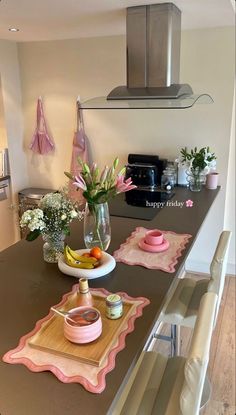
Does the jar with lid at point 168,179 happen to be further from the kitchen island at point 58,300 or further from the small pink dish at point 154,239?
the small pink dish at point 154,239

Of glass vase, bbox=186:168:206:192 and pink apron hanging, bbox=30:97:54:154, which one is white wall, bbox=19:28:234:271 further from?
glass vase, bbox=186:168:206:192

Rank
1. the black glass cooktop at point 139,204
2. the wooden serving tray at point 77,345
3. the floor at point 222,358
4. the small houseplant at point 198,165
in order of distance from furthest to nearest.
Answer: the small houseplant at point 198,165 → the black glass cooktop at point 139,204 → the floor at point 222,358 → the wooden serving tray at point 77,345

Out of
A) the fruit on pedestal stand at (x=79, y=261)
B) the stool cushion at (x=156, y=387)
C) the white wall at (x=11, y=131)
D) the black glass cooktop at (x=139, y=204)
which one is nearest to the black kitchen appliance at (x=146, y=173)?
the black glass cooktop at (x=139, y=204)

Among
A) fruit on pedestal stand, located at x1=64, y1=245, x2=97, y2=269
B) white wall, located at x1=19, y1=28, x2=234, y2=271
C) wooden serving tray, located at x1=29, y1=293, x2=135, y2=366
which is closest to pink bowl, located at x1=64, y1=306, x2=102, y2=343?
wooden serving tray, located at x1=29, y1=293, x2=135, y2=366

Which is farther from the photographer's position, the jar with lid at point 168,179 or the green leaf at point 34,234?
the jar with lid at point 168,179

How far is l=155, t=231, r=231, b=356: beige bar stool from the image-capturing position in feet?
5.52

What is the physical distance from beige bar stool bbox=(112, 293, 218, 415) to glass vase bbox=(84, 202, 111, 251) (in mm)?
590

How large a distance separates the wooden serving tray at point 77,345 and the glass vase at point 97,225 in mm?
521

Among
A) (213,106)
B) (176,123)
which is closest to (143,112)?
(176,123)

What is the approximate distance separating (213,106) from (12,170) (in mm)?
2108

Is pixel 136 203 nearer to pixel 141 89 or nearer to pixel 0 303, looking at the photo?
pixel 141 89

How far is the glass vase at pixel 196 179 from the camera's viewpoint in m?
2.94

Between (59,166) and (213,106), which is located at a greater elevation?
(213,106)

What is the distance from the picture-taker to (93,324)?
1.16 m
